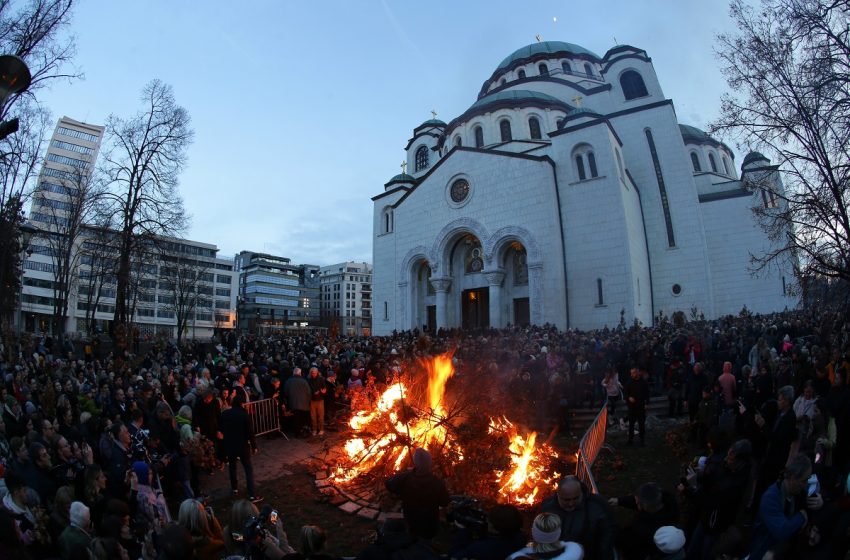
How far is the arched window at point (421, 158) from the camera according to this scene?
43431 millimetres

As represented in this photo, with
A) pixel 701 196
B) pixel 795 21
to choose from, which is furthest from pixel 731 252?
pixel 795 21

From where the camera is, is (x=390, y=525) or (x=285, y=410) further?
(x=285, y=410)

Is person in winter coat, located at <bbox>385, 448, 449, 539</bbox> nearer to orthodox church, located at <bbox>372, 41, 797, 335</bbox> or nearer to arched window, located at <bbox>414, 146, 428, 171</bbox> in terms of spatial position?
orthodox church, located at <bbox>372, 41, 797, 335</bbox>

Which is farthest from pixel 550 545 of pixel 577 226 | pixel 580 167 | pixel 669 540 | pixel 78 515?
pixel 580 167

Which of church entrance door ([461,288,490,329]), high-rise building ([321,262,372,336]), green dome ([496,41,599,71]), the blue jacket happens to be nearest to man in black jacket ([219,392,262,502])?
the blue jacket

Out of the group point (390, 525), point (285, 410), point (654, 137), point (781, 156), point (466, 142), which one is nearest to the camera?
point (390, 525)

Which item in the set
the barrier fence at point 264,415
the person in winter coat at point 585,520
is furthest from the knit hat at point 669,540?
the barrier fence at point 264,415

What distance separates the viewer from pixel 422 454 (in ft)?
15.9

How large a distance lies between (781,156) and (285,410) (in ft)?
44.0

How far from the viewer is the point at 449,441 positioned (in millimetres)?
7113

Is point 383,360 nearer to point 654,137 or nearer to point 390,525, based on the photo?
point 390,525

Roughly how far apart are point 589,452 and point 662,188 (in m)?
27.8

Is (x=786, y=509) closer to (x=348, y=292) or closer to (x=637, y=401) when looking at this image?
(x=637, y=401)

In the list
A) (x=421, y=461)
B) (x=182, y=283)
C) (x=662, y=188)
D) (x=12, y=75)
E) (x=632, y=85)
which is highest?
(x=632, y=85)
